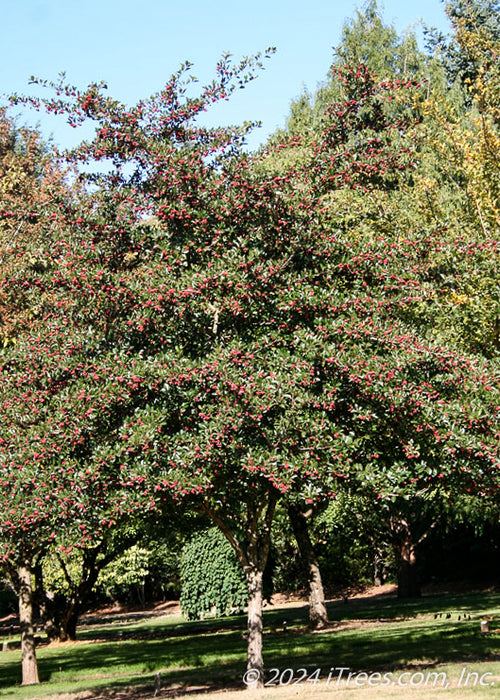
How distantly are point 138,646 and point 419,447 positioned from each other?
1556cm

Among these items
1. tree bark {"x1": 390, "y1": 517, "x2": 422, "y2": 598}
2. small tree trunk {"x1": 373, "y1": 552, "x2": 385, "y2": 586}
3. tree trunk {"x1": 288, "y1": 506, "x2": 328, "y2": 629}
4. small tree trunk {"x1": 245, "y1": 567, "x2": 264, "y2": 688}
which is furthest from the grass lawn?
small tree trunk {"x1": 373, "y1": 552, "x2": 385, "y2": 586}

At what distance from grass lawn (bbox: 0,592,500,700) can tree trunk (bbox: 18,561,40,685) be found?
41cm

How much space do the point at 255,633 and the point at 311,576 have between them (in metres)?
11.4

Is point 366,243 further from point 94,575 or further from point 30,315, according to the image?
point 94,575

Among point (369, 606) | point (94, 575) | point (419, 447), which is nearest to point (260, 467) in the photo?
point (419, 447)

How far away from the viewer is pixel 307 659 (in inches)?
598

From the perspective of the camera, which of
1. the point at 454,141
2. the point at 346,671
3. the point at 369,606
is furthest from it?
the point at 369,606

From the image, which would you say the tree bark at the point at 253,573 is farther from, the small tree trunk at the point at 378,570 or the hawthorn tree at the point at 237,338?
the small tree trunk at the point at 378,570

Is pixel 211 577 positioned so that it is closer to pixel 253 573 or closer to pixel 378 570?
pixel 378 570

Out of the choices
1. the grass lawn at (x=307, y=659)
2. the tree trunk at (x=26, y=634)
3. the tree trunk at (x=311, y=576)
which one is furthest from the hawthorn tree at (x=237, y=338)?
the tree trunk at (x=311, y=576)

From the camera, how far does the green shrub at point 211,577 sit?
1132 inches

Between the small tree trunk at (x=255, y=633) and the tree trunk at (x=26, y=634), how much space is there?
639 centimetres

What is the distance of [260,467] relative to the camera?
392 inches

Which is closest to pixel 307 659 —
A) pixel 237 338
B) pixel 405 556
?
pixel 237 338
